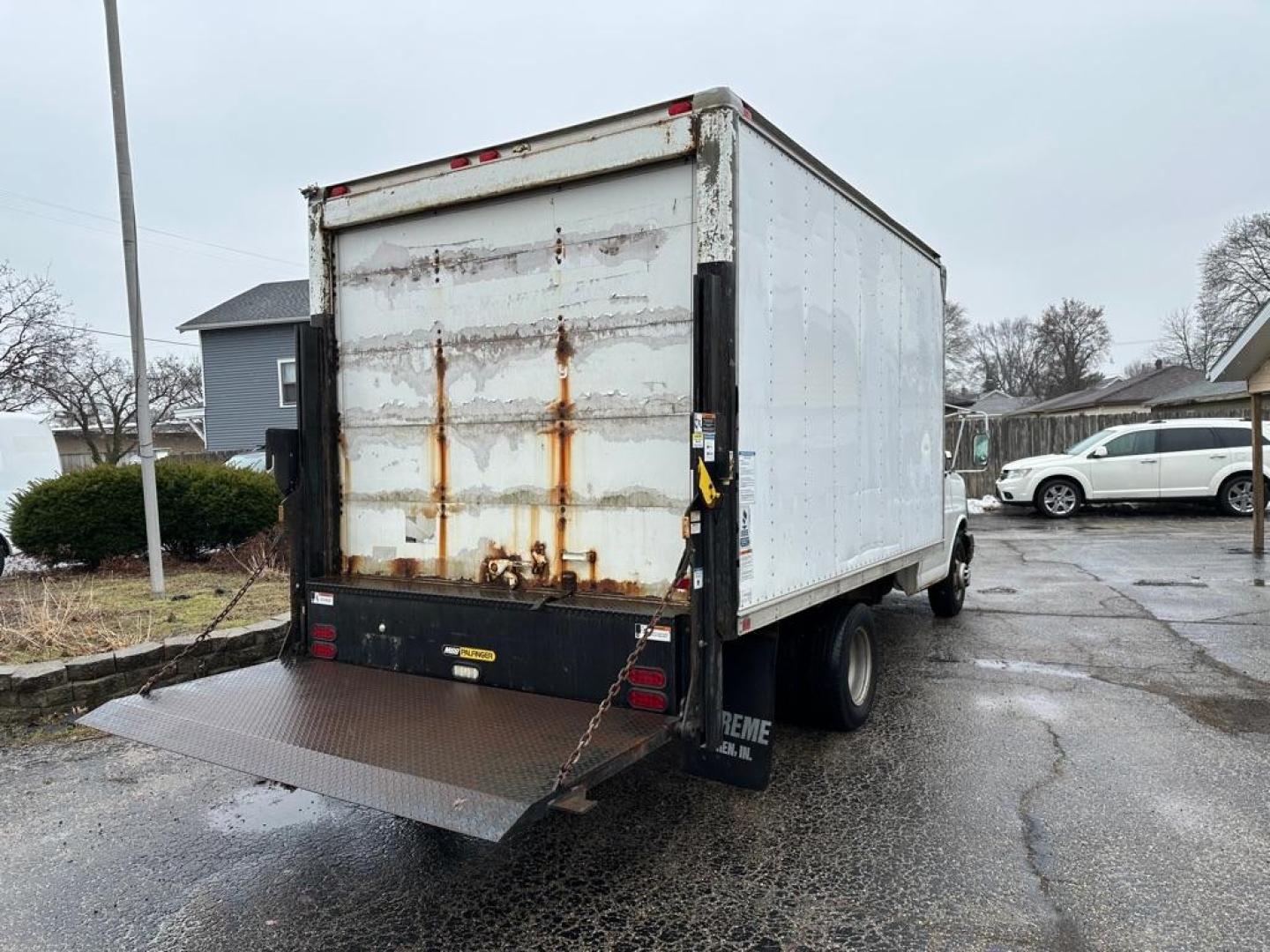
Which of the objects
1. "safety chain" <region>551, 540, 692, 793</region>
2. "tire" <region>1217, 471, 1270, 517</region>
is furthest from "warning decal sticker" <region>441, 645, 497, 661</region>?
"tire" <region>1217, 471, 1270, 517</region>

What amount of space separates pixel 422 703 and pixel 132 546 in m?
7.39

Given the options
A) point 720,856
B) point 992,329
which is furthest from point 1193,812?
point 992,329

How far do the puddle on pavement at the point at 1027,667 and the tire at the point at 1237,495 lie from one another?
12941mm

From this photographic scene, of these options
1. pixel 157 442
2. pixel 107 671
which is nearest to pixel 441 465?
pixel 107 671

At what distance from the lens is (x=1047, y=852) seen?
3.41 m

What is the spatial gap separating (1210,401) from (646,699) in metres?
29.7

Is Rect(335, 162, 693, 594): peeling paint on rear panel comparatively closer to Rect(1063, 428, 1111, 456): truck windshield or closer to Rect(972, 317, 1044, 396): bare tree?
Rect(1063, 428, 1111, 456): truck windshield

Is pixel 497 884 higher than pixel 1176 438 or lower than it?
lower

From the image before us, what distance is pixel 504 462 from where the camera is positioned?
12.8ft

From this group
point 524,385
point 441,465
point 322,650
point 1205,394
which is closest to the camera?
point 524,385

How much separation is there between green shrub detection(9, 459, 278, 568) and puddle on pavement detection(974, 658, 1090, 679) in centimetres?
797

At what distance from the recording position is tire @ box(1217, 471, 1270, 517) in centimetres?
1600

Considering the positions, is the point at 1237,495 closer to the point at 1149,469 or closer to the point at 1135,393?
the point at 1149,469

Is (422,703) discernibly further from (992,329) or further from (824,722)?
(992,329)
